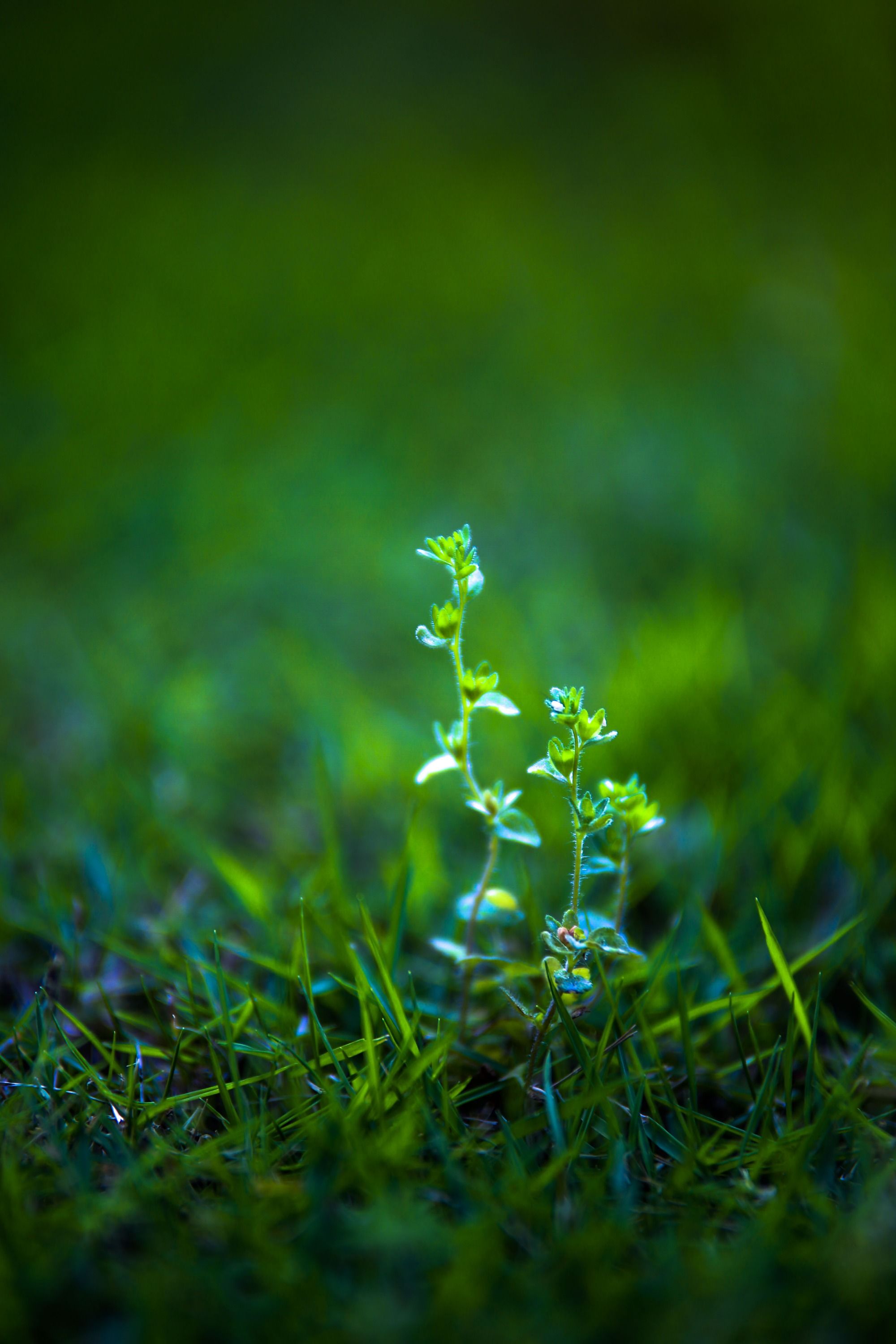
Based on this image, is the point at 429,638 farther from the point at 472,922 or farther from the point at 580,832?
the point at 472,922

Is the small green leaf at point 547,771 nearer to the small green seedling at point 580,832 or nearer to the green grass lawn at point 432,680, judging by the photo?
the small green seedling at point 580,832

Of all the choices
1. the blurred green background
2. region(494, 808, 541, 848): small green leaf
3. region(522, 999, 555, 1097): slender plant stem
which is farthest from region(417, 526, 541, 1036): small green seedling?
the blurred green background

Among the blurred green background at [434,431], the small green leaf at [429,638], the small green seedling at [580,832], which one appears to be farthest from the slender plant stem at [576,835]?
the blurred green background at [434,431]

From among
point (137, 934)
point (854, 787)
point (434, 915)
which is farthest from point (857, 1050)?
point (137, 934)

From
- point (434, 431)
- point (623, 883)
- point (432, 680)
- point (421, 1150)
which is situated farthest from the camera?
point (434, 431)

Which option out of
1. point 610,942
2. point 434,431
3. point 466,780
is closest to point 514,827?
point 466,780

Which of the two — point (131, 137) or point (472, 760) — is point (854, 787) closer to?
point (472, 760)
